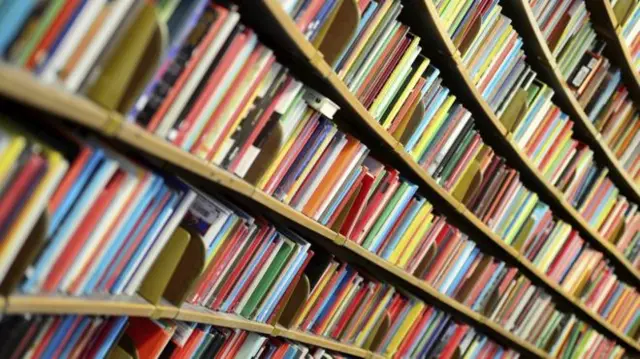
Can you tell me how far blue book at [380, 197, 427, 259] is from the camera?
7.97ft

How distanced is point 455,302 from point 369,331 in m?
0.41

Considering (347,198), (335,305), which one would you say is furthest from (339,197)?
(335,305)

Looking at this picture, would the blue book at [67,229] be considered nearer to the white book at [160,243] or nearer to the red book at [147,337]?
the white book at [160,243]

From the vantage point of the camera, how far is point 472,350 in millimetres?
2967

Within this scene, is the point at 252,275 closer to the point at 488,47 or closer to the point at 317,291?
the point at 317,291

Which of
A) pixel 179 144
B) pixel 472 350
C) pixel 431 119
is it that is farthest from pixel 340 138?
pixel 472 350

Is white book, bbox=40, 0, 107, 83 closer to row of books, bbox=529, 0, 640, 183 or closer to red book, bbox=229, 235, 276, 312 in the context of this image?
red book, bbox=229, 235, 276, 312

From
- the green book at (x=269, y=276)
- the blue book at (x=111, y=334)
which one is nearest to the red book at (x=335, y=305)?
the green book at (x=269, y=276)

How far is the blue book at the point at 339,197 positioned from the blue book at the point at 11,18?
113cm

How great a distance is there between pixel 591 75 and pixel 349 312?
4.36ft

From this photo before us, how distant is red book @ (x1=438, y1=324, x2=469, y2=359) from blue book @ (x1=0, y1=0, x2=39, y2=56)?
6.93 feet

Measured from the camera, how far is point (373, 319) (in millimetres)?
2525

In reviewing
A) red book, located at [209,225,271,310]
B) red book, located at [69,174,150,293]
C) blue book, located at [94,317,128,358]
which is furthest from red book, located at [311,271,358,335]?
red book, located at [69,174,150,293]

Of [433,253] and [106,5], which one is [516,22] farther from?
[106,5]
